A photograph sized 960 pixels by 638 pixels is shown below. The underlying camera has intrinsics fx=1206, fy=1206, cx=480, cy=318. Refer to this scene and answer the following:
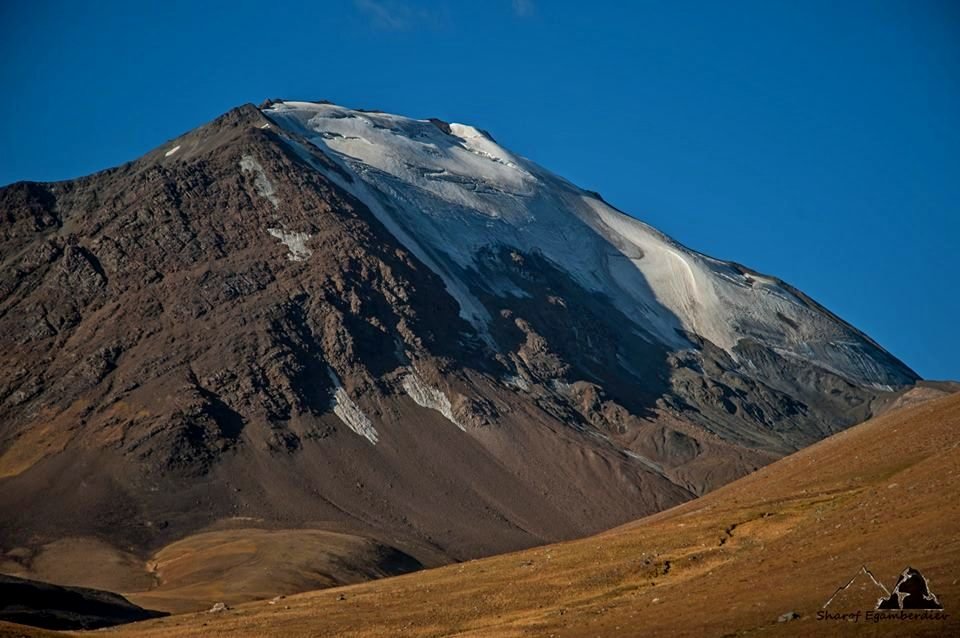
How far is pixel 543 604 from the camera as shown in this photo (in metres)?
69.4

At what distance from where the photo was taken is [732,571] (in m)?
61.5

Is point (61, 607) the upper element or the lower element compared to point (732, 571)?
lower

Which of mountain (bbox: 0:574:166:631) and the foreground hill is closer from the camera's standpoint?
the foreground hill

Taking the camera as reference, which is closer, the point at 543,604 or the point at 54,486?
the point at 543,604

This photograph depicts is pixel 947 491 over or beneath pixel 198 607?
over

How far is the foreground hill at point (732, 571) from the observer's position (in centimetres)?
4938

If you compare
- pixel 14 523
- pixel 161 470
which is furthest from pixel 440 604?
pixel 161 470

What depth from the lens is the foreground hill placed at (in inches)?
1944

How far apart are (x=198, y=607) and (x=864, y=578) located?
7974cm

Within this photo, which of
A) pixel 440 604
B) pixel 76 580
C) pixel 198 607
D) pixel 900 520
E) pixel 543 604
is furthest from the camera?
Answer: pixel 76 580

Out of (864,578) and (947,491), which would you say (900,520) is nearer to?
(947,491)

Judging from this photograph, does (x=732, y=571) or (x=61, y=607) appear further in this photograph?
(x=61, y=607)

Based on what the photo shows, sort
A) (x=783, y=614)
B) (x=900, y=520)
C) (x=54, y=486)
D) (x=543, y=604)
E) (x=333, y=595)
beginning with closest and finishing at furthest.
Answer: (x=783, y=614)
(x=900, y=520)
(x=543, y=604)
(x=333, y=595)
(x=54, y=486)

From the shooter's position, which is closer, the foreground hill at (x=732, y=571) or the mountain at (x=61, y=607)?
the foreground hill at (x=732, y=571)
